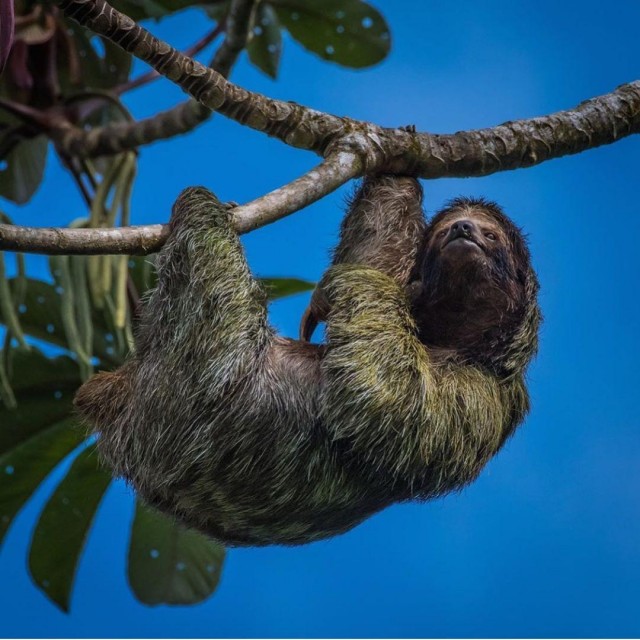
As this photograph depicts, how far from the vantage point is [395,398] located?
480 cm

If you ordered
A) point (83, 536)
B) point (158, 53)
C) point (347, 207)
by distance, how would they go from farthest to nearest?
point (83, 536), point (347, 207), point (158, 53)

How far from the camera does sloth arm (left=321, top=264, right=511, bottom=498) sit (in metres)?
4.77

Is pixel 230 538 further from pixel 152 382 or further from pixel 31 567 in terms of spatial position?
pixel 31 567

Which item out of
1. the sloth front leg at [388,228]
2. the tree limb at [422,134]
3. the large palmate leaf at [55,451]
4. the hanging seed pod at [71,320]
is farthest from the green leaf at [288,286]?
the tree limb at [422,134]

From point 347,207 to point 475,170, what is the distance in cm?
79

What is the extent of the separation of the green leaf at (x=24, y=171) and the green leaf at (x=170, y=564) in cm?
257

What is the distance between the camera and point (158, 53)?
Result: 4.65 m

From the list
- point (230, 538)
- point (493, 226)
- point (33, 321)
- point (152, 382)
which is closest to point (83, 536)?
point (33, 321)

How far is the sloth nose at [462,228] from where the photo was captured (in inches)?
205

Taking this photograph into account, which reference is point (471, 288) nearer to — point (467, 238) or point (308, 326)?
point (467, 238)

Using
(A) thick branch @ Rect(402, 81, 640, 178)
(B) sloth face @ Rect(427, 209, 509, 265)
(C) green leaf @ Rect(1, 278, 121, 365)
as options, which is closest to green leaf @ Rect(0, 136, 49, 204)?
(C) green leaf @ Rect(1, 278, 121, 365)

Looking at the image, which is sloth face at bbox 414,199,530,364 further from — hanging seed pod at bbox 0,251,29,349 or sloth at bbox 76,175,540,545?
hanging seed pod at bbox 0,251,29,349

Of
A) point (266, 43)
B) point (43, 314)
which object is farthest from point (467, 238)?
point (266, 43)

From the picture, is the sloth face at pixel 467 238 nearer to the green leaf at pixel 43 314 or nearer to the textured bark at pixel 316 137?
the textured bark at pixel 316 137
